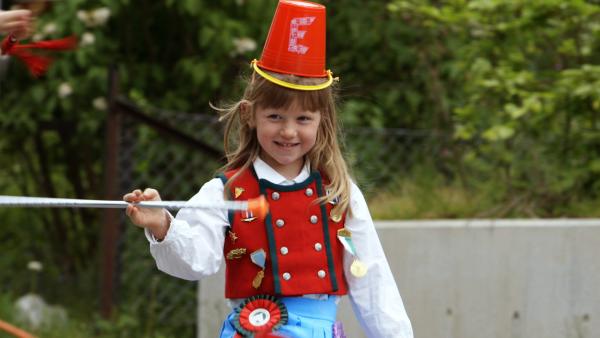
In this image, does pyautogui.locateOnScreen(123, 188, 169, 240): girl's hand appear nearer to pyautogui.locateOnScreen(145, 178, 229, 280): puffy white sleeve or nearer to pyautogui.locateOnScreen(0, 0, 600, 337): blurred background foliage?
pyautogui.locateOnScreen(145, 178, 229, 280): puffy white sleeve

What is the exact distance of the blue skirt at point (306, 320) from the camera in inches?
122

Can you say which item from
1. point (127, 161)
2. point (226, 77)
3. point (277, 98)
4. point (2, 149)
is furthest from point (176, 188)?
point (277, 98)

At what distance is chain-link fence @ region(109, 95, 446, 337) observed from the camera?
18.9 ft

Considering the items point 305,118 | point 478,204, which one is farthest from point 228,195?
point 478,204

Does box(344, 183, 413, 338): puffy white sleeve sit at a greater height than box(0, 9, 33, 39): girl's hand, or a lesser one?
lesser

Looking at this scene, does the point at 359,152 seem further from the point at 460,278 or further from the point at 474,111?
the point at 460,278

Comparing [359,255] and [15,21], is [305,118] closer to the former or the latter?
[359,255]

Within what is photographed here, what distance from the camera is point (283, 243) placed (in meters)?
3.13

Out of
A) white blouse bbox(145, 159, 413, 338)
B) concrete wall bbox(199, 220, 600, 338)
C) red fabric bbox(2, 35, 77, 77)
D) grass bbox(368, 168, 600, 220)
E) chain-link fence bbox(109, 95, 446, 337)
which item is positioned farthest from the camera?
chain-link fence bbox(109, 95, 446, 337)

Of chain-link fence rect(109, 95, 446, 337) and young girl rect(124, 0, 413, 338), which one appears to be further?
chain-link fence rect(109, 95, 446, 337)

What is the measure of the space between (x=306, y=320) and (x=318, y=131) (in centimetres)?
56

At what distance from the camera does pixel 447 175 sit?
6293 mm

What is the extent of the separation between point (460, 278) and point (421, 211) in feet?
1.80

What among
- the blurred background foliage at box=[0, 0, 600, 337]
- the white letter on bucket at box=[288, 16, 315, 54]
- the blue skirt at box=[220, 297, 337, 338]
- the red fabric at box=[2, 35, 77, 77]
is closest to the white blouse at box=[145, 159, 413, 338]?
the blue skirt at box=[220, 297, 337, 338]
